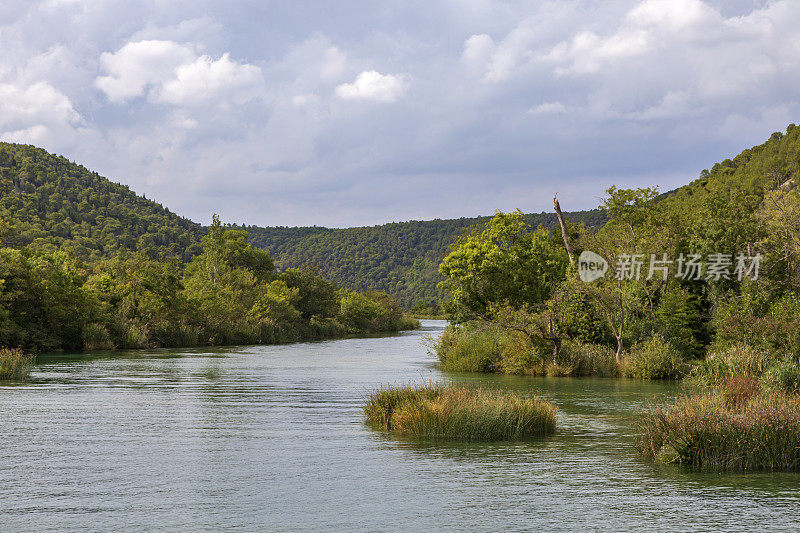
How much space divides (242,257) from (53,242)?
24.3m

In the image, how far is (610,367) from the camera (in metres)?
41.0

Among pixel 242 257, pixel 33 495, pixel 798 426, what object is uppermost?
pixel 242 257

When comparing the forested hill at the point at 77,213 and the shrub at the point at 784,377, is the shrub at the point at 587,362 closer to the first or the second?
the shrub at the point at 784,377

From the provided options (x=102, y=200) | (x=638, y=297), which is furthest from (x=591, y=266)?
(x=102, y=200)

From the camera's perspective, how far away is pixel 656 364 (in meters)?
39.0

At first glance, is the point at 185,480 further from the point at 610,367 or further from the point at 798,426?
the point at 610,367

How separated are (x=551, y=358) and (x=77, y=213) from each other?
92370 millimetres

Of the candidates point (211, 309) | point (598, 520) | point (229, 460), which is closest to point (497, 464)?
point (598, 520)

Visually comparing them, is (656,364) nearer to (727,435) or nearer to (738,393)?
(738,393)

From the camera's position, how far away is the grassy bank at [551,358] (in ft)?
129

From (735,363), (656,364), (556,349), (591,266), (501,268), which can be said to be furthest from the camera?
(501,268)

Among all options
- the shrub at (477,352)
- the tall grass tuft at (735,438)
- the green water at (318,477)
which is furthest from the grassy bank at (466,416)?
the shrub at (477,352)

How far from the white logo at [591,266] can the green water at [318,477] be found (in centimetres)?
1990

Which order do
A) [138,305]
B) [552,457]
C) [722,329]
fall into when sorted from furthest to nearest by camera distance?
[138,305], [722,329], [552,457]
